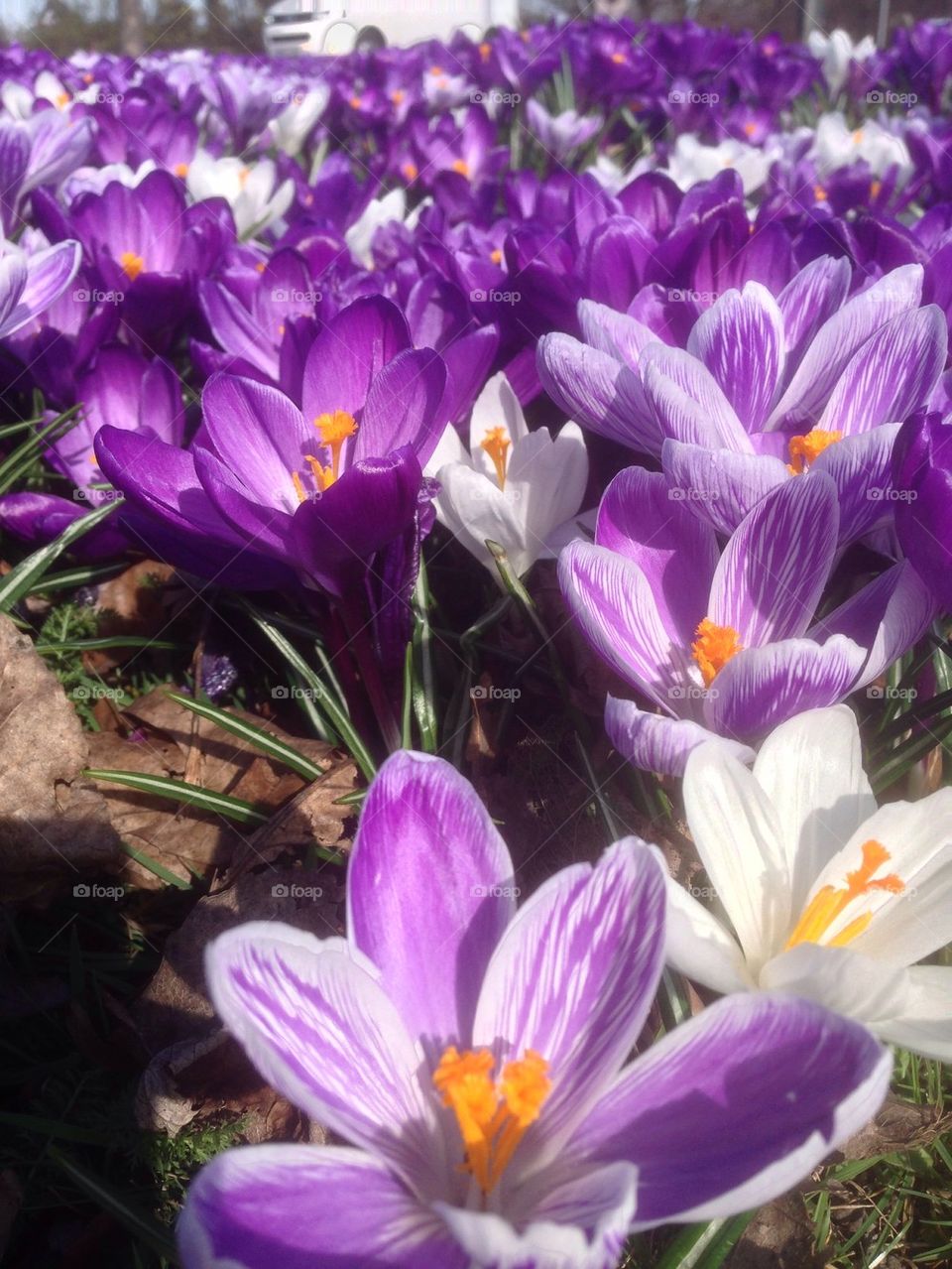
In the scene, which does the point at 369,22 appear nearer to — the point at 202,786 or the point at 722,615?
the point at 202,786

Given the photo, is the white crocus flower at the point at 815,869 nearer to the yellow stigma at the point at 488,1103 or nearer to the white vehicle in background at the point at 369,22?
the yellow stigma at the point at 488,1103

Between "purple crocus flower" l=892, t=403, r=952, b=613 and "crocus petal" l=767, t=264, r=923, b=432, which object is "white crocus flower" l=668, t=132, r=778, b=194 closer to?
"crocus petal" l=767, t=264, r=923, b=432

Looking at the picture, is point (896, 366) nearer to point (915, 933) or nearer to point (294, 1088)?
point (915, 933)

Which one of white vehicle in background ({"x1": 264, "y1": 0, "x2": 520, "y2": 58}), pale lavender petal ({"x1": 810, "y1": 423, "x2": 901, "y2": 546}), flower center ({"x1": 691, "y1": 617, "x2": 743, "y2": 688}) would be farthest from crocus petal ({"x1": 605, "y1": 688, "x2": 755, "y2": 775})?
white vehicle in background ({"x1": 264, "y1": 0, "x2": 520, "y2": 58})

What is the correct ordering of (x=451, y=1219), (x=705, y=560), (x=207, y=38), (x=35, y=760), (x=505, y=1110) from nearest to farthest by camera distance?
(x=451, y=1219) < (x=505, y=1110) < (x=705, y=560) < (x=35, y=760) < (x=207, y=38)

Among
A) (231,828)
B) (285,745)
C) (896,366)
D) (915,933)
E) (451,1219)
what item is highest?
(896,366)

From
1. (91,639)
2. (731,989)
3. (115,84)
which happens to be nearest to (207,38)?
(115,84)

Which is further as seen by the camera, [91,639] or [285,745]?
[91,639]
